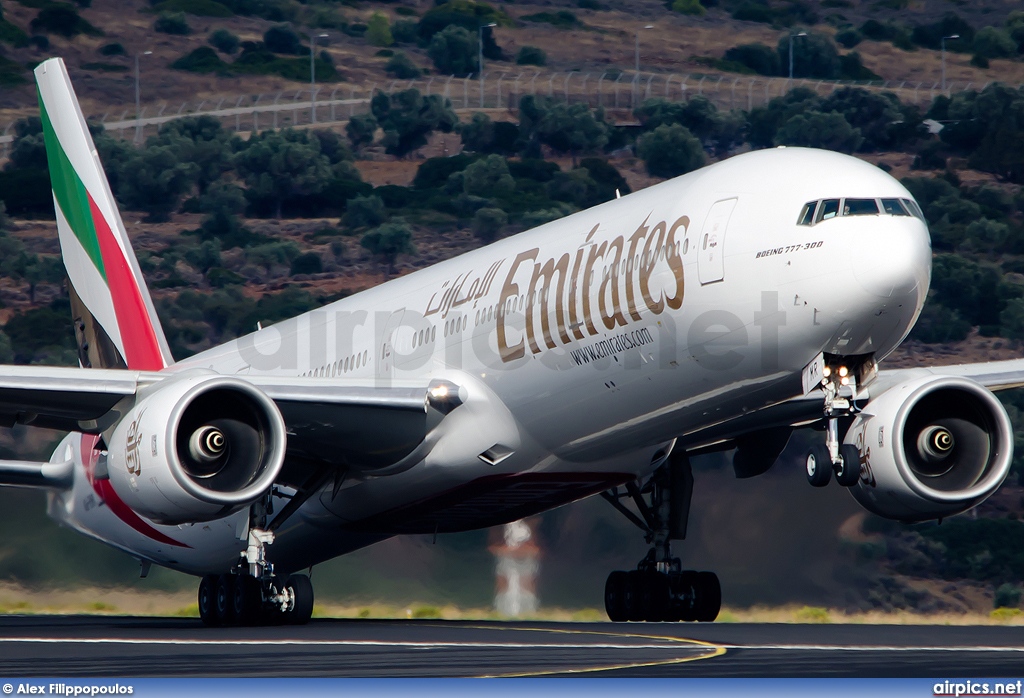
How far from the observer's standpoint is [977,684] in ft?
37.4

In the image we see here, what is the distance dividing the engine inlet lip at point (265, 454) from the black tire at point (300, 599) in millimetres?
3405

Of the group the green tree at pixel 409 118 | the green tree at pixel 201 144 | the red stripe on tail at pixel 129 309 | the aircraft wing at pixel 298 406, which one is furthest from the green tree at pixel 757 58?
the aircraft wing at pixel 298 406

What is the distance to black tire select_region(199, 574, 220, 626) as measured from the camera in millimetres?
23047

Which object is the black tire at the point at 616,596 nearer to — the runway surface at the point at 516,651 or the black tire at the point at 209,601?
the runway surface at the point at 516,651

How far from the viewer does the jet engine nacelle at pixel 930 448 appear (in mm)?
19234

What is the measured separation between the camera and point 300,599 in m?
22.3

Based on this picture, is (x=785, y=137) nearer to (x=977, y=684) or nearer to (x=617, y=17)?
(x=617, y=17)

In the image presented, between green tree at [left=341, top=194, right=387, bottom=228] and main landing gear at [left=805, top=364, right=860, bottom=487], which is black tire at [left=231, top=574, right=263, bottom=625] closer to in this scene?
main landing gear at [left=805, top=364, right=860, bottom=487]

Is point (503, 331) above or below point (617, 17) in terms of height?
below

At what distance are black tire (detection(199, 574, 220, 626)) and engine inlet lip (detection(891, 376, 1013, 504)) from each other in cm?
989

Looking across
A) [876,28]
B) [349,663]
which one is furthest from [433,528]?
[876,28]

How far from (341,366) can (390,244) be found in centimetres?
6201

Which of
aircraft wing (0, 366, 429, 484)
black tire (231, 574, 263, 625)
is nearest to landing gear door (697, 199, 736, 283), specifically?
aircraft wing (0, 366, 429, 484)

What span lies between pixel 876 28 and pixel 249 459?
121143mm
